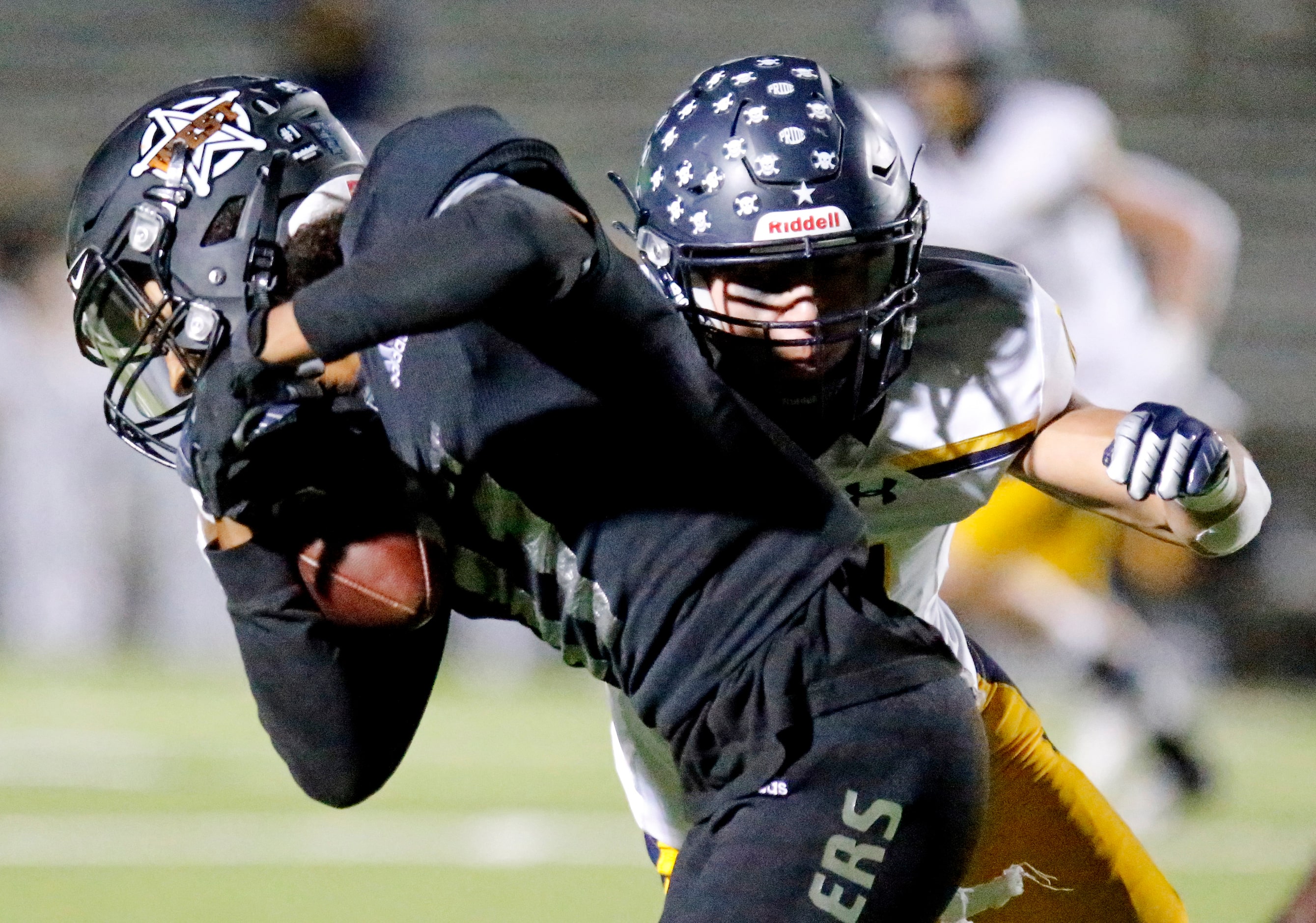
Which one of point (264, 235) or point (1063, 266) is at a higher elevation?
point (264, 235)

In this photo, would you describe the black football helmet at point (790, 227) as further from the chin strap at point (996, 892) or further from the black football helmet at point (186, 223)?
the chin strap at point (996, 892)

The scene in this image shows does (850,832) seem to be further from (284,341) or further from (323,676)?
(284,341)

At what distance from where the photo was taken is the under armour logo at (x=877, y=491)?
2.38m

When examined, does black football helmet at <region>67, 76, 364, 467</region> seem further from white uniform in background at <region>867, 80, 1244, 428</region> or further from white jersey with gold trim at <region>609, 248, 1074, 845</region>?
white uniform in background at <region>867, 80, 1244, 428</region>

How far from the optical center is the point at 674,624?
6.75 feet

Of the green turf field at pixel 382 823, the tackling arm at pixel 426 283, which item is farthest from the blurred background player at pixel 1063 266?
the tackling arm at pixel 426 283

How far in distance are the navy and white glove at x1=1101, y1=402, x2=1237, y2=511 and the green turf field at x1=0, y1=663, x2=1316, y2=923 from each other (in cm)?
198

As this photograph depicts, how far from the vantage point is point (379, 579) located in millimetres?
2117

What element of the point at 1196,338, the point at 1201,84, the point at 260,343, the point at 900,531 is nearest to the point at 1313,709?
the point at 1196,338

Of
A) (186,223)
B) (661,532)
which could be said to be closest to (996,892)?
(661,532)

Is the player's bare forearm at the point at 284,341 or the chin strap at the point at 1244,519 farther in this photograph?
the chin strap at the point at 1244,519

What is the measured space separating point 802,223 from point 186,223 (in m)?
0.71

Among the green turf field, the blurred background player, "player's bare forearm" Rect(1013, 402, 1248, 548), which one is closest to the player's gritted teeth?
"player's bare forearm" Rect(1013, 402, 1248, 548)

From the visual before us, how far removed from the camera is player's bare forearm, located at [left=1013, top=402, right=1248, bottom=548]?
91.0 inches
